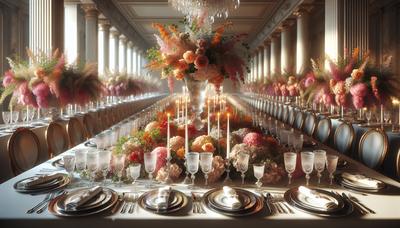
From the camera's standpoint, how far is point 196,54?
311cm

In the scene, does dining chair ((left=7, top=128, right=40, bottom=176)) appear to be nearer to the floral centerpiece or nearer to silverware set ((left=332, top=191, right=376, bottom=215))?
the floral centerpiece

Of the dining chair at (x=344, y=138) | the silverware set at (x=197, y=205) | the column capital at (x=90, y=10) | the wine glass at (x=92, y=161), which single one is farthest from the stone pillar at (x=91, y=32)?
the silverware set at (x=197, y=205)

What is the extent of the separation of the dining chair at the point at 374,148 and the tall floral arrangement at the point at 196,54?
1220mm

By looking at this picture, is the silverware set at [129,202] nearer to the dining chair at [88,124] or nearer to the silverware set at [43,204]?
the silverware set at [43,204]

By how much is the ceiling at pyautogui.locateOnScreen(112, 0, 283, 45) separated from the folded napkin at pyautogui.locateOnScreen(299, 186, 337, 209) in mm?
10194

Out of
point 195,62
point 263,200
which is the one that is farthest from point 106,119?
point 263,200

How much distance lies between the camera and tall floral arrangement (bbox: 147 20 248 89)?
3.08m

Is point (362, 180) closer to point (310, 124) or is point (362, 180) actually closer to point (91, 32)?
point (310, 124)

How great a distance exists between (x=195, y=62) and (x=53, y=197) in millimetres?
1737

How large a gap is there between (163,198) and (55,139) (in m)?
2.21

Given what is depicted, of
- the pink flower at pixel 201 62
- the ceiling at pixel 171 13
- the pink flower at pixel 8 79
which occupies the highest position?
the ceiling at pixel 171 13

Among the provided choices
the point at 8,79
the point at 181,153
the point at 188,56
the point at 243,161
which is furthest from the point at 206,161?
the point at 8,79

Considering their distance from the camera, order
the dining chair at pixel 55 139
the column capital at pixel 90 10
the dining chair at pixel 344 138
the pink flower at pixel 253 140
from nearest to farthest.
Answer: the pink flower at pixel 253 140 < the dining chair at pixel 55 139 < the dining chair at pixel 344 138 < the column capital at pixel 90 10

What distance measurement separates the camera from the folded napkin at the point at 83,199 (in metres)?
1.56
